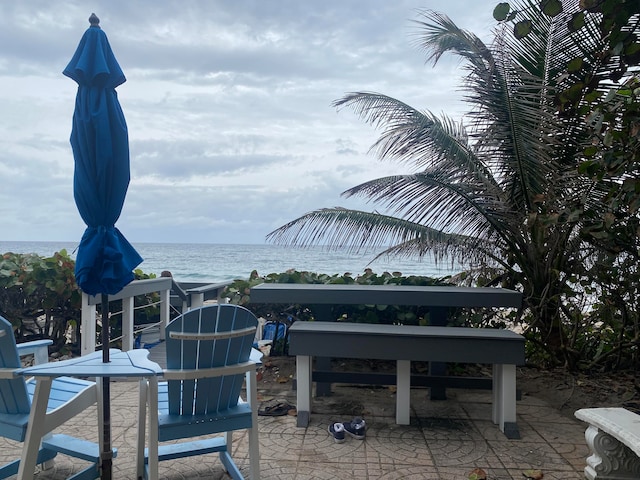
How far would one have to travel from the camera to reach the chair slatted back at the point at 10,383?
2.42m

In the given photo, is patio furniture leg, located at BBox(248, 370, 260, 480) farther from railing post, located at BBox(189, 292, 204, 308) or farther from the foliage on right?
the foliage on right

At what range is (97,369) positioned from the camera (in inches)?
95.2

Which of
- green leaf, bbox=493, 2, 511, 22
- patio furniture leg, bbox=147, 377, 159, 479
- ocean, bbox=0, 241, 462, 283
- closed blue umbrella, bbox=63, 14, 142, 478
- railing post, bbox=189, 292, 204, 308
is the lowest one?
ocean, bbox=0, 241, 462, 283

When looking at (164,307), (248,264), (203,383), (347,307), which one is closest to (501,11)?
(203,383)

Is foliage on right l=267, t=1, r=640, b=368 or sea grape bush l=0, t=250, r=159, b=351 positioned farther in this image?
sea grape bush l=0, t=250, r=159, b=351

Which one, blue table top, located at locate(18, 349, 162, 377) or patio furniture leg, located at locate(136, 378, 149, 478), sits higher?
blue table top, located at locate(18, 349, 162, 377)

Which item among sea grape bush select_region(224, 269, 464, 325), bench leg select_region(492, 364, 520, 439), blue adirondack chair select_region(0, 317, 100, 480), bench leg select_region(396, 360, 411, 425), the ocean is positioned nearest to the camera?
blue adirondack chair select_region(0, 317, 100, 480)

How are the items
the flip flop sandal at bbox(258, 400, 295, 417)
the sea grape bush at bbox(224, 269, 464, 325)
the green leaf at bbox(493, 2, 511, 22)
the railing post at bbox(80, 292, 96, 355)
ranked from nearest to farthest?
1. the green leaf at bbox(493, 2, 511, 22)
2. the flip flop sandal at bbox(258, 400, 295, 417)
3. the railing post at bbox(80, 292, 96, 355)
4. the sea grape bush at bbox(224, 269, 464, 325)

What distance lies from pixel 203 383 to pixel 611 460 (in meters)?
2.17

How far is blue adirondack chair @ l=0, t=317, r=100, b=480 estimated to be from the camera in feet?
7.89

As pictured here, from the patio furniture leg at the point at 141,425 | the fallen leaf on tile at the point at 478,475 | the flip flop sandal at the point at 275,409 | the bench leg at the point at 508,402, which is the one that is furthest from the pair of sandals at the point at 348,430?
the patio furniture leg at the point at 141,425

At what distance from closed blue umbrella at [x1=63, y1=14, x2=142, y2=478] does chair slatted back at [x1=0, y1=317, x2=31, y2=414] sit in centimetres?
39

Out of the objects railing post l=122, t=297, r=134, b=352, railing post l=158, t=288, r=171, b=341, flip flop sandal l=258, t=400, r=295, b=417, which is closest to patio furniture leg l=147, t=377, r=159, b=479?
flip flop sandal l=258, t=400, r=295, b=417

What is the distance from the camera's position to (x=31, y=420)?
238cm
